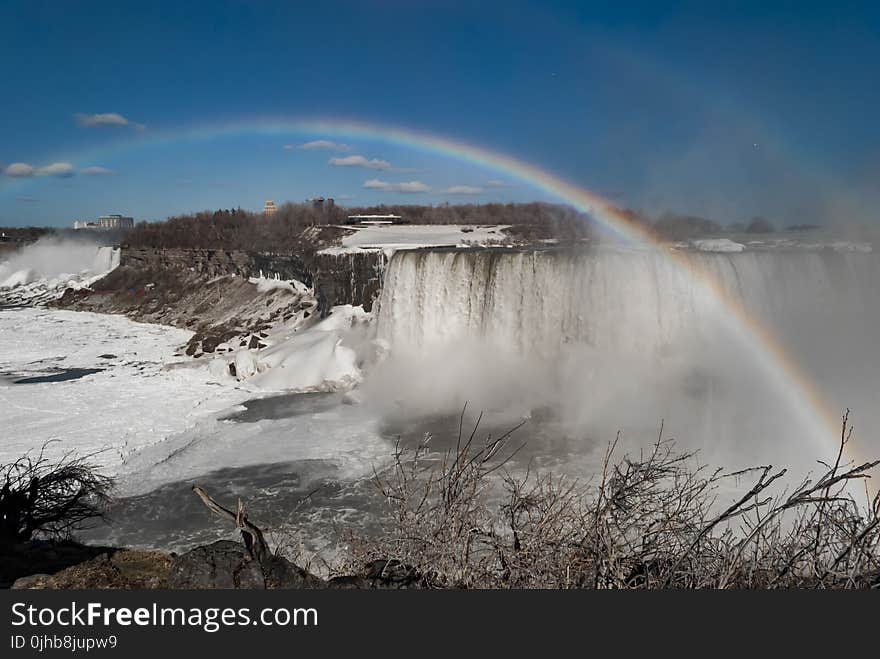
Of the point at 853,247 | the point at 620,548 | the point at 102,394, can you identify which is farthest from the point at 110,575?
the point at 853,247

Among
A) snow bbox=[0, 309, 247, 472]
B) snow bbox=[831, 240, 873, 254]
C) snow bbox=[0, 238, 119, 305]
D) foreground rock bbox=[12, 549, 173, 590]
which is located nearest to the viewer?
foreground rock bbox=[12, 549, 173, 590]

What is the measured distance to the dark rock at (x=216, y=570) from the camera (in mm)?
4012

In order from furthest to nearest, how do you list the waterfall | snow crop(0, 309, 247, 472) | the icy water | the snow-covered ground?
the waterfall, the snow-covered ground, snow crop(0, 309, 247, 472), the icy water

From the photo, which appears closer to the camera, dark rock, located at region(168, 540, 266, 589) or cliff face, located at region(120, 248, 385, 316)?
dark rock, located at region(168, 540, 266, 589)

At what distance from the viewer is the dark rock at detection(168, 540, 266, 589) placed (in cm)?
401

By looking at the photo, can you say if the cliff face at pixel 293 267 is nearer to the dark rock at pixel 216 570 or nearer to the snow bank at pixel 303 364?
the snow bank at pixel 303 364

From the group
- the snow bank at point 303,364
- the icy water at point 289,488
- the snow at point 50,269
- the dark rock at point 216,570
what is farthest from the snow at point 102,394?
the snow at point 50,269

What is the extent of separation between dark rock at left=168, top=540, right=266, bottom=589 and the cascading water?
12.8 m

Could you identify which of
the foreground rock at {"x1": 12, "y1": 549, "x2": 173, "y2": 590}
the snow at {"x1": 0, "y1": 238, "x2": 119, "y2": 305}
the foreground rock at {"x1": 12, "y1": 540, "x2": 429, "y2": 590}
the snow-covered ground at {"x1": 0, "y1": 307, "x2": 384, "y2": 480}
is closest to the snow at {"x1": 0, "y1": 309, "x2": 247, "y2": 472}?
the snow-covered ground at {"x1": 0, "y1": 307, "x2": 384, "y2": 480}

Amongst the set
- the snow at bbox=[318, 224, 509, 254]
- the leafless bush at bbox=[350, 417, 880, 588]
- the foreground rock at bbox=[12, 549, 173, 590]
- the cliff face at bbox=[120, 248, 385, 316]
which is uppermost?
the snow at bbox=[318, 224, 509, 254]

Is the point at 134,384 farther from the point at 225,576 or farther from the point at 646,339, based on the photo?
A: the point at 225,576

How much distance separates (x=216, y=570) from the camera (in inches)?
161

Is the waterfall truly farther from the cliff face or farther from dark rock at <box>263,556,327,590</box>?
dark rock at <box>263,556,327,590</box>

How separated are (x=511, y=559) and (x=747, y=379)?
1508cm
